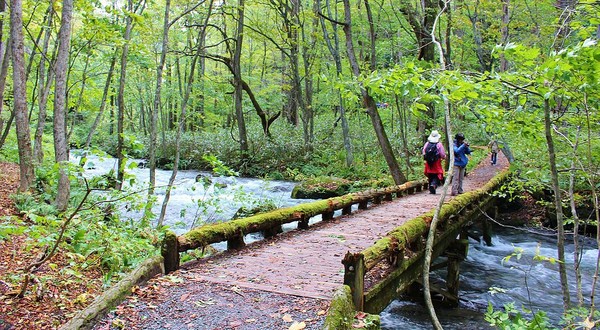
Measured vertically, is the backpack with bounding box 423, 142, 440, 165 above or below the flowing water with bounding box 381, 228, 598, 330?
above

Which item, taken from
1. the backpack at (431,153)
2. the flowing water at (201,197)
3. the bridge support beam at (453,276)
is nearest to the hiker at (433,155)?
the backpack at (431,153)

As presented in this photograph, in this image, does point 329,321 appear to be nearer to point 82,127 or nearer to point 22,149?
point 22,149

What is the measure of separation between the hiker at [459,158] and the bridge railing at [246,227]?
2.51 m

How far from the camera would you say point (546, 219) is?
15.8 meters

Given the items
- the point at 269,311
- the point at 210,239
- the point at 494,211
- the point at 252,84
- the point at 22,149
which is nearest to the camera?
the point at 269,311

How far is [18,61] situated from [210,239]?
7.92 metres

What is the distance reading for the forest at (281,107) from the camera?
16.0 feet

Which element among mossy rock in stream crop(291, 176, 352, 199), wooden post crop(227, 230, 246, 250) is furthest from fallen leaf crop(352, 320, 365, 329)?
mossy rock in stream crop(291, 176, 352, 199)

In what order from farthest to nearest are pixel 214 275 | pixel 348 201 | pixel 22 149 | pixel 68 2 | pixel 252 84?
1. pixel 252 84
2. pixel 22 149
3. pixel 348 201
4. pixel 68 2
5. pixel 214 275

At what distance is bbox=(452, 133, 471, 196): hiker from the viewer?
1175 centimetres

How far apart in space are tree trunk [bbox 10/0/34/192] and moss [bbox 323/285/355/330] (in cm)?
1013

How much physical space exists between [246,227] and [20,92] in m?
8.12

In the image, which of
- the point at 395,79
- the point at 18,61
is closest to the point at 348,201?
the point at 395,79

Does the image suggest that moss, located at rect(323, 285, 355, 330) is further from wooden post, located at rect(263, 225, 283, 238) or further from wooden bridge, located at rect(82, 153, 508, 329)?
wooden post, located at rect(263, 225, 283, 238)
